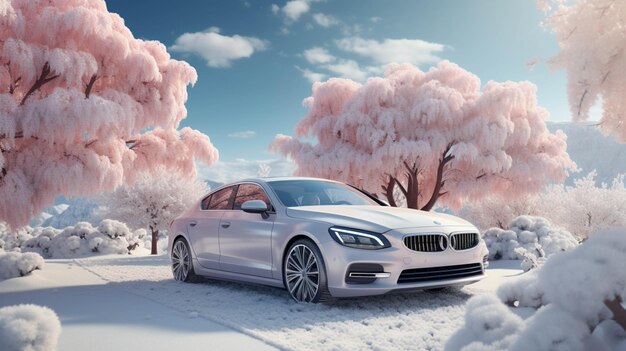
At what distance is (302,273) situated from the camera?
7117mm

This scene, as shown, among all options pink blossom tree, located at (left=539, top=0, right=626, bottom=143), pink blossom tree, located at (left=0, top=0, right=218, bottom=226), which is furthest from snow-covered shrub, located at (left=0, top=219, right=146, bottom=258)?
pink blossom tree, located at (left=539, top=0, right=626, bottom=143)

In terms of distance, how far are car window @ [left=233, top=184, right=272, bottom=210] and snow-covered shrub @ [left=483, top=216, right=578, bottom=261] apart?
8453mm

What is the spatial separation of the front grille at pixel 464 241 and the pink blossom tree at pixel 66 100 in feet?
25.9

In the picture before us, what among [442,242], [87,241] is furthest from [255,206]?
[87,241]

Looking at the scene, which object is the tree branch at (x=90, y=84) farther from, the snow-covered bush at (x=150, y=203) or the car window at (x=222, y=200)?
the snow-covered bush at (x=150, y=203)

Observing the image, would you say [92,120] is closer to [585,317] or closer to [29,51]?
[29,51]

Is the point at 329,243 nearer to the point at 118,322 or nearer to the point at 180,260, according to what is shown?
the point at 118,322

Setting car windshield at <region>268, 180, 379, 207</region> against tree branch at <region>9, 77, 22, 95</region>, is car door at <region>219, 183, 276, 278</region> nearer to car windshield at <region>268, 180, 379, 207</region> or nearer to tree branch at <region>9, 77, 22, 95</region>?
car windshield at <region>268, 180, 379, 207</region>

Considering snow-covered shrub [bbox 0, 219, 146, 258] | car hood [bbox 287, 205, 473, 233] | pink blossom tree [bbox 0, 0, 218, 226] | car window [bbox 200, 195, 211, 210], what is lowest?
snow-covered shrub [bbox 0, 219, 146, 258]

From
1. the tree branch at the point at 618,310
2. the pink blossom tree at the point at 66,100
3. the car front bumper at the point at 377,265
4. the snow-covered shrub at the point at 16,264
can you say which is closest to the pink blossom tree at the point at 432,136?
the pink blossom tree at the point at 66,100

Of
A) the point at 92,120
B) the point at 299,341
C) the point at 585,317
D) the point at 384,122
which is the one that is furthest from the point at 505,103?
the point at 585,317

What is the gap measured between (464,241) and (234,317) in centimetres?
311

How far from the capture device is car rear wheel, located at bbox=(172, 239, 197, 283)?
9609mm

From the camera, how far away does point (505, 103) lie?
71.9ft
